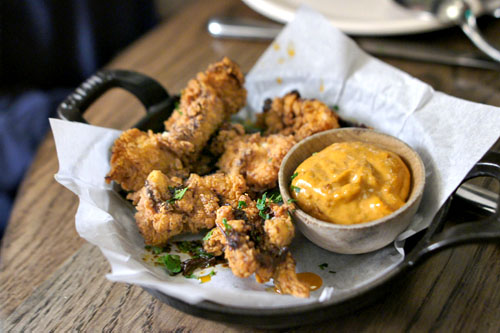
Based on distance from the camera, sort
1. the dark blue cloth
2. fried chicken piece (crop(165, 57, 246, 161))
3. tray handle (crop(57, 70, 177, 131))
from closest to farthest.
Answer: fried chicken piece (crop(165, 57, 246, 161))
tray handle (crop(57, 70, 177, 131))
the dark blue cloth

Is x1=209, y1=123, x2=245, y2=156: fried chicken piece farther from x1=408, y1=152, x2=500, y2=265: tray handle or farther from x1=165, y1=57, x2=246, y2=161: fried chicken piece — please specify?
x1=408, y1=152, x2=500, y2=265: tray handle

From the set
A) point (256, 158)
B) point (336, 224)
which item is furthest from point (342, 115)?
point (336, 224)

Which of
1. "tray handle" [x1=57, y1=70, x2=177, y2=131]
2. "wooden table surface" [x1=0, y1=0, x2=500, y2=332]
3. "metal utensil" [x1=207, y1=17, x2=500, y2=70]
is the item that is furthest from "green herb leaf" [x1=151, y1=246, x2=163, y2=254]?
"metal utensil" [x1=207, y1=17, x2=500, y2=70]

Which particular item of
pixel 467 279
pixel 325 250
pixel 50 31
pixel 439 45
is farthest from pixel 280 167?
pixel 50 31

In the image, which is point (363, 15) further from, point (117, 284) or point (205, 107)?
point (117, 284)

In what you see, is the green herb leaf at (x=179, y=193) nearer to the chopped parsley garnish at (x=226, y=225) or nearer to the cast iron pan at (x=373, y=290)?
the chopped parsley garnish at (x=226, y=225)
